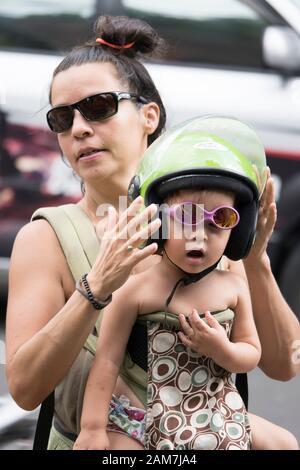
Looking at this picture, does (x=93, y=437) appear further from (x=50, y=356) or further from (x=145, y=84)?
(x=145, y=84)

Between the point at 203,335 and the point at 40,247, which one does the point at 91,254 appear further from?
the point at 203,335

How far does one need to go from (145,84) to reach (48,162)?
3109 millimetres

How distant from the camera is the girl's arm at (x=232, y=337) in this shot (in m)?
2.29

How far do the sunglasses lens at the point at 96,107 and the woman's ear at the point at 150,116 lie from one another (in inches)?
7.6

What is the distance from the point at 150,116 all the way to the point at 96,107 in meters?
0.27

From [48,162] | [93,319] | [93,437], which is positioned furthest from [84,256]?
[48,162]

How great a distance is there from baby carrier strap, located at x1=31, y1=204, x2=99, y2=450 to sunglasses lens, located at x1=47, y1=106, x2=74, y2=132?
8.3 inches

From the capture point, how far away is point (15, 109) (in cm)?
602

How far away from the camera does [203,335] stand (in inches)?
89.7

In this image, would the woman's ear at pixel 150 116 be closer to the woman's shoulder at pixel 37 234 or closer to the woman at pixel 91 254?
the woman at pixel 91 254

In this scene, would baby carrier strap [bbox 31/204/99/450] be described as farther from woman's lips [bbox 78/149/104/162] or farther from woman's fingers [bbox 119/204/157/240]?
woman's fingers [bbox 119/204/157/240]

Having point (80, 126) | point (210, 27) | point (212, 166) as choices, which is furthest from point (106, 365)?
point (210, 27)

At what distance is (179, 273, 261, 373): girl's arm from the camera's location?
2285mm
